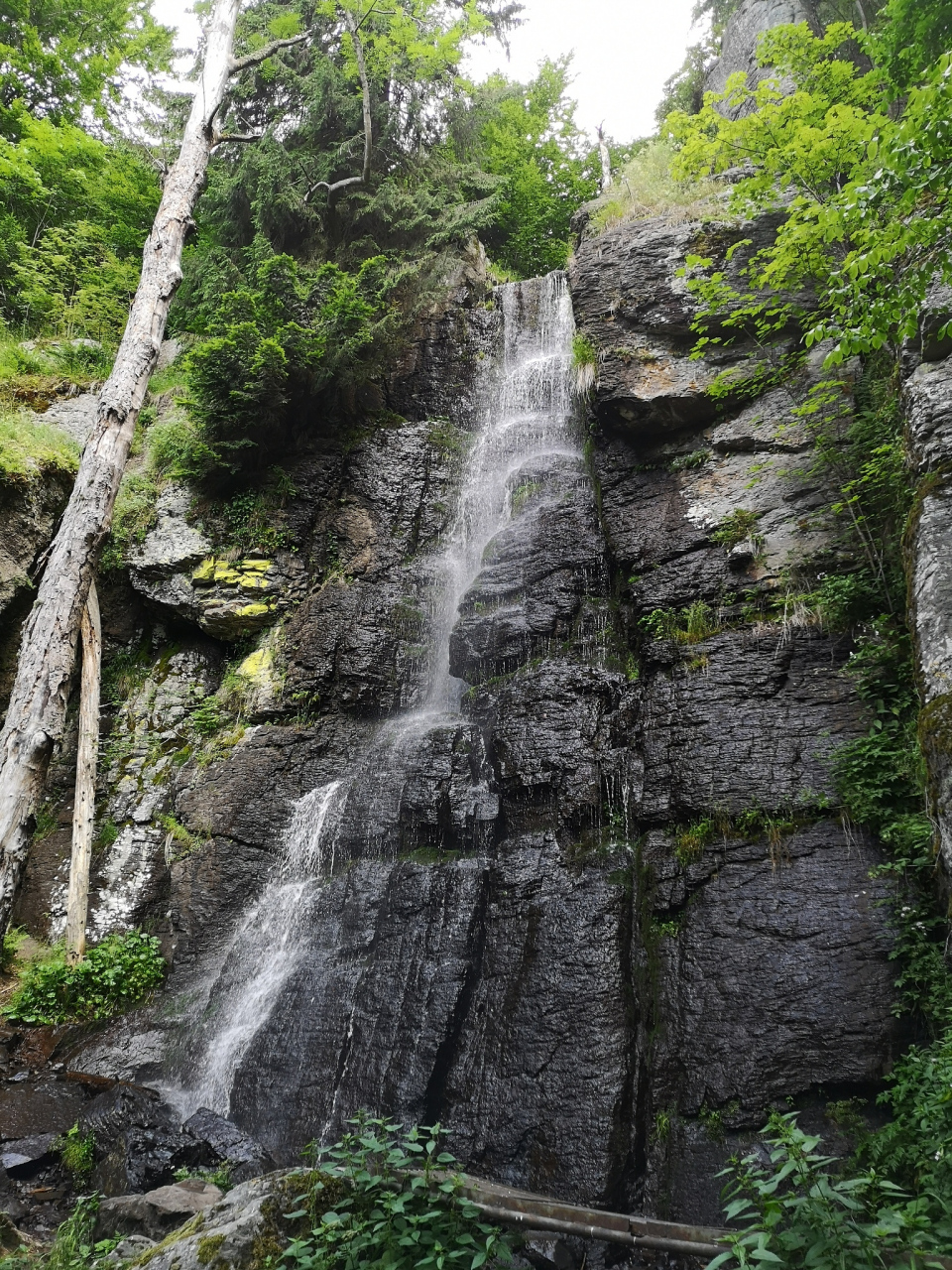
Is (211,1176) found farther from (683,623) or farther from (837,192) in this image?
(837,192)

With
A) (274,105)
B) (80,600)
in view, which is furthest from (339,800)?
(274,105)

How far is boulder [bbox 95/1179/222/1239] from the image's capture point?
4.56 m

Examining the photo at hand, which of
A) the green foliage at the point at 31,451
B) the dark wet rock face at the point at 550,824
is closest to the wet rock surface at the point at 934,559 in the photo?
the dark wet rock face at the point at 550,824

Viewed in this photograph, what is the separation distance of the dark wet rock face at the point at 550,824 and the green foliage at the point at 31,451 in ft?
7.68

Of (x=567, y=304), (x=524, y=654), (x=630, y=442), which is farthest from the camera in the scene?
(x=567, y=304)

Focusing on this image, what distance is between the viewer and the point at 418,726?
29.6ft

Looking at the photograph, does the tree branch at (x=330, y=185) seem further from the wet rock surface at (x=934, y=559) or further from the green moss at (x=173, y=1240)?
the green moss at (x=173, y=1240)

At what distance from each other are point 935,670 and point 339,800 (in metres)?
6.13

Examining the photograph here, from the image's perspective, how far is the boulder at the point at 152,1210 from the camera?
4.56m

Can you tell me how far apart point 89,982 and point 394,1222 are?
19.5 feet

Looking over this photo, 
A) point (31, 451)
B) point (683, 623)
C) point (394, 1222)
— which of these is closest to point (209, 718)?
point (31, 451)

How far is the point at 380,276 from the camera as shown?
12961mm

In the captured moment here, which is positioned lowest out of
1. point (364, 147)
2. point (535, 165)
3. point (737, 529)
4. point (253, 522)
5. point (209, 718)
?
point (209, 718)

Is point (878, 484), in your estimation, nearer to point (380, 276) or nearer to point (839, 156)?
point (839, 156)
